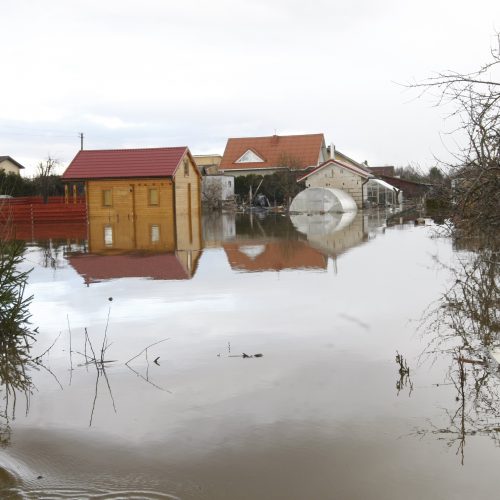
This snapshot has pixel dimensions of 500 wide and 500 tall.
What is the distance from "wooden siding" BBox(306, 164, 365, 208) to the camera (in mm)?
50000

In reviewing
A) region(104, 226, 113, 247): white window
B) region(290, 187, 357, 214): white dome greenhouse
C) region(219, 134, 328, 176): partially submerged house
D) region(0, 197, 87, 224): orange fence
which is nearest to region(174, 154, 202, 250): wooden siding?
region(104, 226, 113, 247): white window

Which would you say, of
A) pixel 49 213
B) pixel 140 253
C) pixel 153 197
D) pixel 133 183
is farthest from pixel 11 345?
pixel 49 213

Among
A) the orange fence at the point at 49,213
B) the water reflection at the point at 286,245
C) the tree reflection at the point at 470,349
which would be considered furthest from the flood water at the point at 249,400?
the orange fence at the point at 49,213

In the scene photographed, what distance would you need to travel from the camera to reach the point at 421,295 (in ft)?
32.7

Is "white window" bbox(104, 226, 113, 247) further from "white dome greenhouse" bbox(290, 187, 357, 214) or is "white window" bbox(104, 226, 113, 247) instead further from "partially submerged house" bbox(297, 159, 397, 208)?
"partially submerged house" bbox(297, 159, 397, 208)

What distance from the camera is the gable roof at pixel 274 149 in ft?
202

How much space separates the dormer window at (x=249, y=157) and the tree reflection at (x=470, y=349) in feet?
172

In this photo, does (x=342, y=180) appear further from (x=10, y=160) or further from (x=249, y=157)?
(x=10, y=160)

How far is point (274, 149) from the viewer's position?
6359cm

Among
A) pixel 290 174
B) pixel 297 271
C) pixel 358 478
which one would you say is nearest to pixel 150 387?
pixel 358 478

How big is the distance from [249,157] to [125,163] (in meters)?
27.2

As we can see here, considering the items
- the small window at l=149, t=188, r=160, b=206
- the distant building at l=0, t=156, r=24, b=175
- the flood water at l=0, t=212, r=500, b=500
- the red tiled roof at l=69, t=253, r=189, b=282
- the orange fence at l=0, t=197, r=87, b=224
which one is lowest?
the flood water at l=0, t=212, r=500, b=500

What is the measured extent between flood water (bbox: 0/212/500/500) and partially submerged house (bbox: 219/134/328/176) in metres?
50.4

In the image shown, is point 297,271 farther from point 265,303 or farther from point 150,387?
point 150,387
